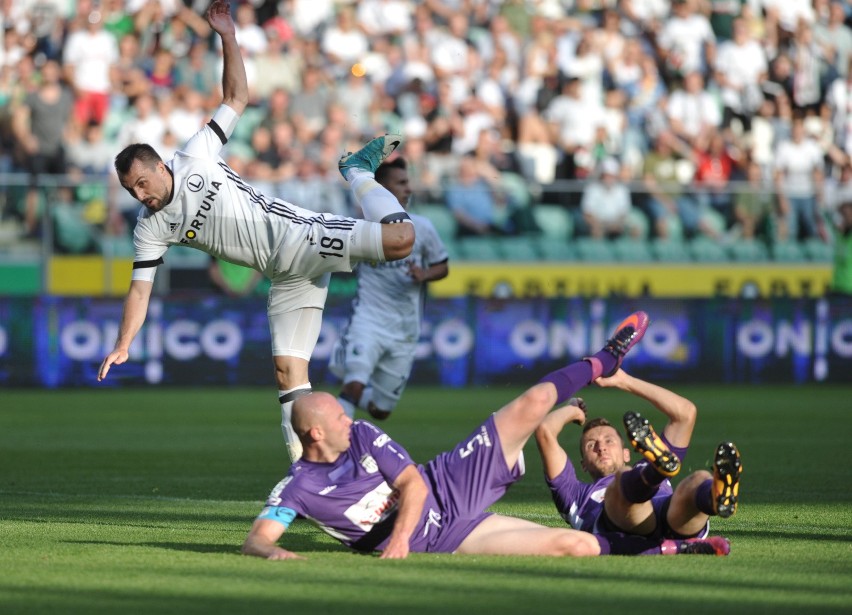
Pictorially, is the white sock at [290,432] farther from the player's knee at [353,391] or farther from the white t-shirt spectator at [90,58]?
the white t-shirt spectator at [90,58]

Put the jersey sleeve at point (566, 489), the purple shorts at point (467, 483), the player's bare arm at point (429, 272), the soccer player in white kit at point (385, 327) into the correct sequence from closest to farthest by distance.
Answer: the purple shorts at point (467, 483)
the jersey sleeve at point (566, 489)
the player's bare arm at point (429, 272)
the soccer player in white kit at point (385, 327)

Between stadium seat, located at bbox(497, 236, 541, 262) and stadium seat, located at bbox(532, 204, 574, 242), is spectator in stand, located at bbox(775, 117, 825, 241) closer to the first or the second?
stadium seat, located at bbox(532, 204, 574, 242)

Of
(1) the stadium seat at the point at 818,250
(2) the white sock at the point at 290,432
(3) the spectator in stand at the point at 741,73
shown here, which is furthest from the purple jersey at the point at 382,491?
(3) the spectator in stand at the point at 741,73

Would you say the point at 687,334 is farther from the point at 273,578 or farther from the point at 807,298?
the point at 273,578

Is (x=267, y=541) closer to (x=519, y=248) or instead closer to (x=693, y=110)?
(x=519, y=248)

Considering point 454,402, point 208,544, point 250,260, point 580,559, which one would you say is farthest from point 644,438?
point 454,402

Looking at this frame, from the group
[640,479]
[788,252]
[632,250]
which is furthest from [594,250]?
[640,479]

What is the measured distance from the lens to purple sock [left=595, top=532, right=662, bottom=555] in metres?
7.95

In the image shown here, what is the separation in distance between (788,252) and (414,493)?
15.2m

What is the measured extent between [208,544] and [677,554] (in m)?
2.46

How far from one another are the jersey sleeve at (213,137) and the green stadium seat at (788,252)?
1334cm

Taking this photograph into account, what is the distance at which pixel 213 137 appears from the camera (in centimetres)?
958

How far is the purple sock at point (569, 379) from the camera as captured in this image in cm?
799

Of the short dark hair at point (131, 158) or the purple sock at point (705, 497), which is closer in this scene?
the purple sock at point (705, 497)
